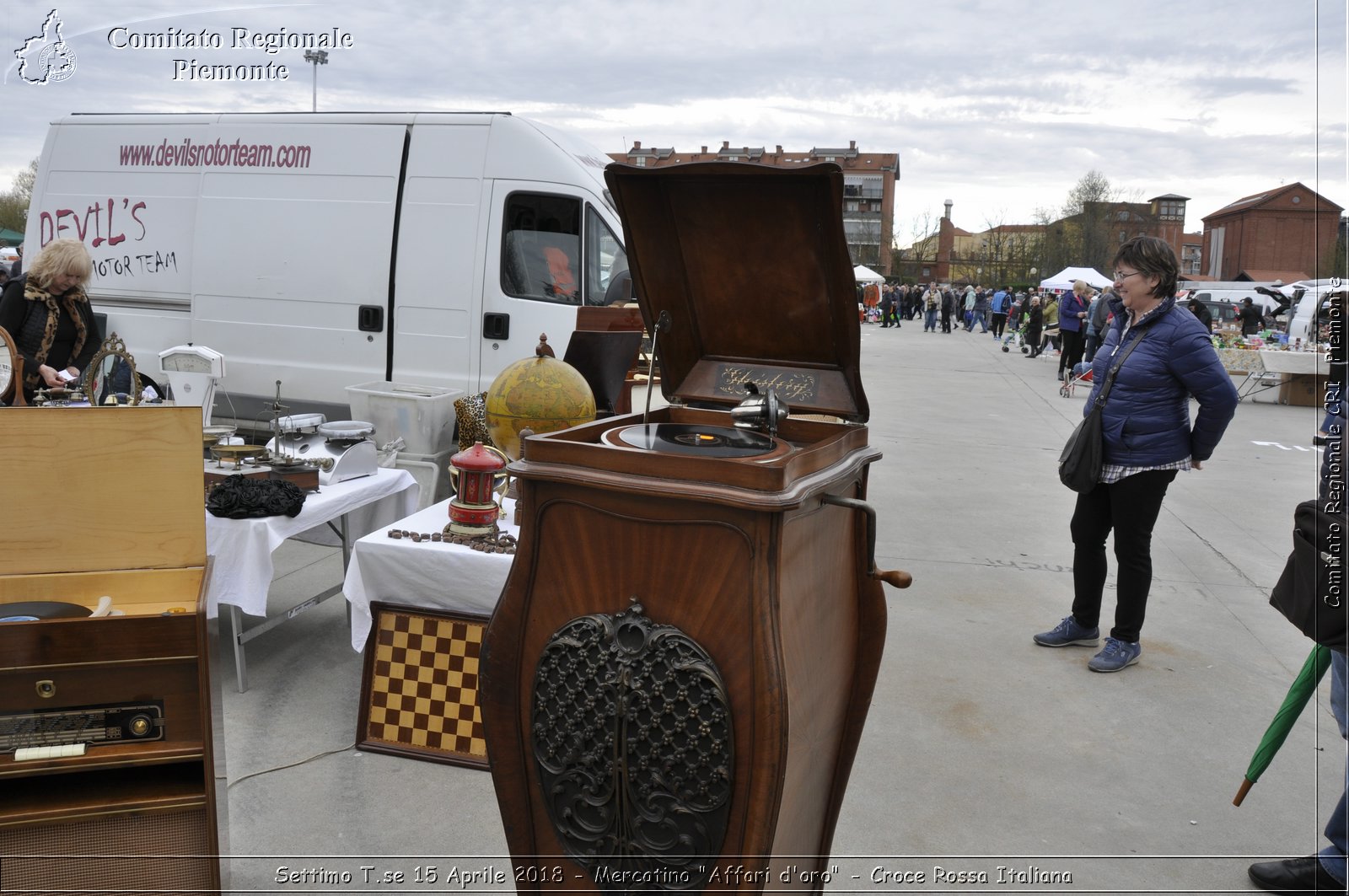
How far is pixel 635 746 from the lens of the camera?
1.90m

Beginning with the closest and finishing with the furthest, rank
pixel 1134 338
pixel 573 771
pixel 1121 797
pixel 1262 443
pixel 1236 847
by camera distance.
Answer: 1. pixel 573 771
2. pixel 1236 847
3. pixel 1121 797
4. pixel 1134 338
5. pixel 1262 443

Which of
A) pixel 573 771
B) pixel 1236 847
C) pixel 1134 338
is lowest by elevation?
pixel 1236 847

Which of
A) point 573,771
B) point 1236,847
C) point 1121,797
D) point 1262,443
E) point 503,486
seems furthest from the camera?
point 1262,443

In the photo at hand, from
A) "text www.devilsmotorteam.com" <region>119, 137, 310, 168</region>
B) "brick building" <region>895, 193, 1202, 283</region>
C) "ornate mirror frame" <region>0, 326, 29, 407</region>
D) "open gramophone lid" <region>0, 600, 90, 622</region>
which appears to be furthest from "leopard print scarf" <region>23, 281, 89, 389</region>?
"brick building" <region>895, 193, 1202, 283</region>

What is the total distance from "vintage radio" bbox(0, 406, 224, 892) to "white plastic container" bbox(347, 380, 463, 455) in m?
3.07

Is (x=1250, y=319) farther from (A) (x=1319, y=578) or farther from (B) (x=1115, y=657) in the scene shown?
(A) (x=1319, y=578)

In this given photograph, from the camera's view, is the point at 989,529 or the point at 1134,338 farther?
the point at 989,529

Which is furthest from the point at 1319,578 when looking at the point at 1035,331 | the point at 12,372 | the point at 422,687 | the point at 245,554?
the point at 1035,331

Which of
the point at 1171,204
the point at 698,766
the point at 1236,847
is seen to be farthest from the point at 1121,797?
the point at 1171,204

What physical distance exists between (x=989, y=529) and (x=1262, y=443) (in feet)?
21.5

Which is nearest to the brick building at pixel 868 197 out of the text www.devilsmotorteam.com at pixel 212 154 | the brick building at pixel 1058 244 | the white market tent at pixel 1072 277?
the brick building at pixel 1058 244

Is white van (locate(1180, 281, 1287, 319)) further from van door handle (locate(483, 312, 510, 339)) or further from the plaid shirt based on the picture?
the plaid shirt

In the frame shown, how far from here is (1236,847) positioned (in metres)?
2.98

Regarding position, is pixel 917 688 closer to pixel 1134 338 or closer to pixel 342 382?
pixel 1134 338
